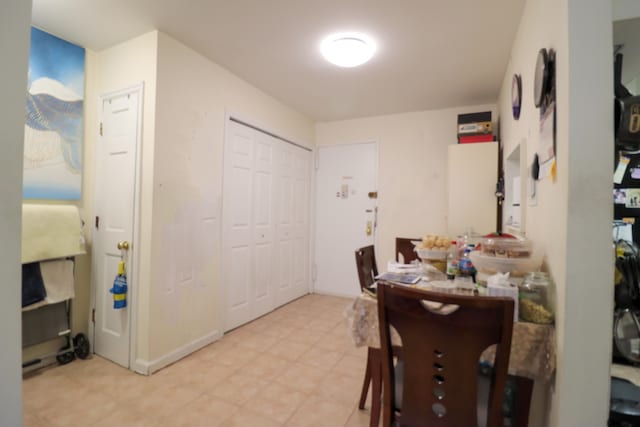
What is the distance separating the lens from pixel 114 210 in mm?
2234

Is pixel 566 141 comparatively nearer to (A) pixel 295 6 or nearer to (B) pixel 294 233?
(A) pixel 295 6

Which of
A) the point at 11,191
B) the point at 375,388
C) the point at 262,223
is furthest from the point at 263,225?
the point at 11,191

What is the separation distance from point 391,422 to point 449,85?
2933 millimetres

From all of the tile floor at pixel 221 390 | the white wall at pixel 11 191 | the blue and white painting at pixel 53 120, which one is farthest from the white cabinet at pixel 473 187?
the blue and white painting at pixel 53 120

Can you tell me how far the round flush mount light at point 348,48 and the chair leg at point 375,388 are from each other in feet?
6.67

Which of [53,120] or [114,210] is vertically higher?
[53,120]

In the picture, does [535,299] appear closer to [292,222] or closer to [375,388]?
[375,388]

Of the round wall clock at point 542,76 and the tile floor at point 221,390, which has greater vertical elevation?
the round wall clock at point 542,76

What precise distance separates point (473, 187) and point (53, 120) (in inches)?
142

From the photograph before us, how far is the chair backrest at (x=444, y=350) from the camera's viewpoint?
845 millimetres

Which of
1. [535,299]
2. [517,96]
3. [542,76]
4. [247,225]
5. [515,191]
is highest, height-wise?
[517,96]

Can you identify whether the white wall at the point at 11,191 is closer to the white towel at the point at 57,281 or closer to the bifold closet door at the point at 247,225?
the white towel at the point at 57,281

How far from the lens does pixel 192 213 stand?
2.36 m

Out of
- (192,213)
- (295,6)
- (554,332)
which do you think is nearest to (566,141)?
(554,332)
